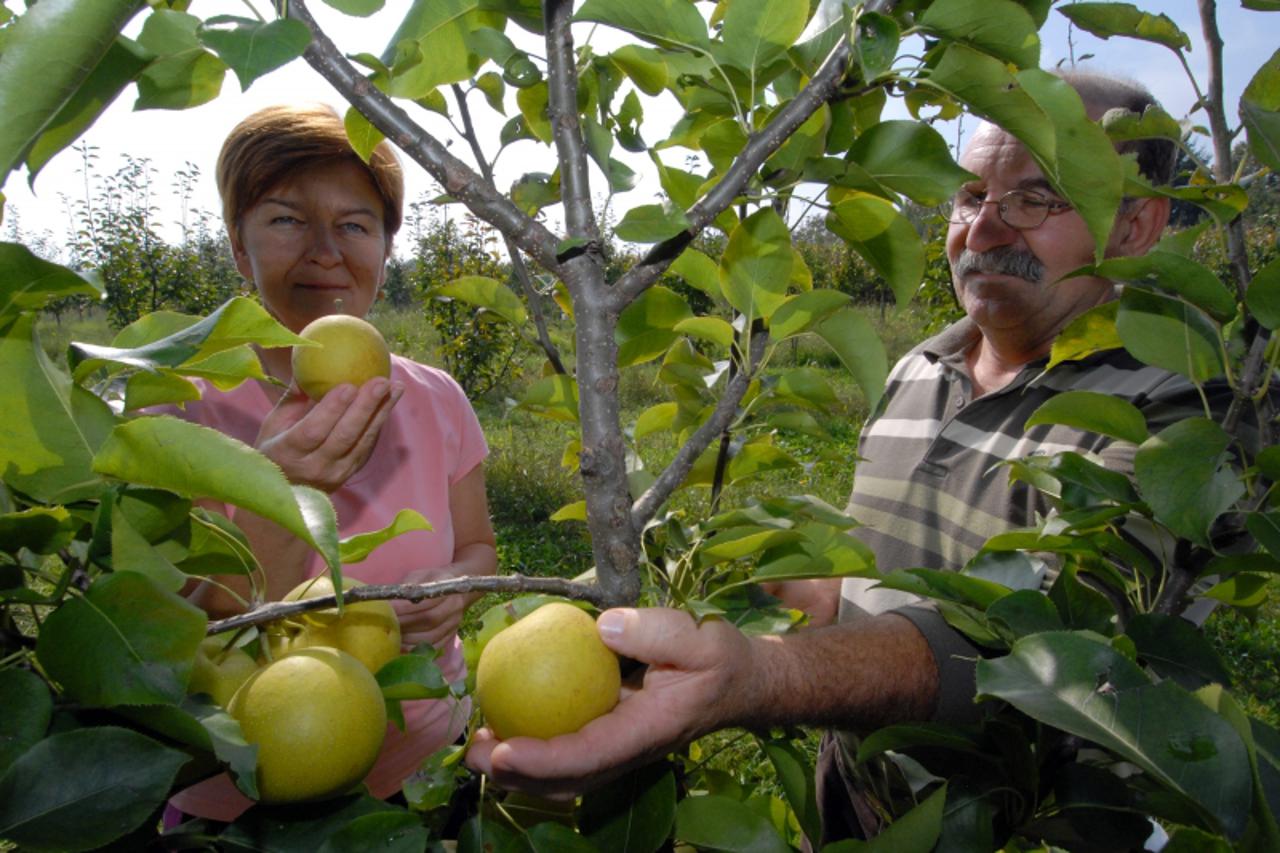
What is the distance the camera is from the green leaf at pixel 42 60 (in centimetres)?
66

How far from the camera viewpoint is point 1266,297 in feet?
3.00

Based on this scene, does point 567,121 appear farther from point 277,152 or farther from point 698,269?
point 277,152

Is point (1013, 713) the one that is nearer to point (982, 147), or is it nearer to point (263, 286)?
point (982, 147)

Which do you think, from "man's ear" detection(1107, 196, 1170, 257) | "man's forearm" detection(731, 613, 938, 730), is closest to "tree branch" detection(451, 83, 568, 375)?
"man's forearm" detection(731, 613, 938, 730)

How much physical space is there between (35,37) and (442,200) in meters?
0.53

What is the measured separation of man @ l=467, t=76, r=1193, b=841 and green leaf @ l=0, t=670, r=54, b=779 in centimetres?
43

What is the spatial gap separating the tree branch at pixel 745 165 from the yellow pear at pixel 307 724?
1.70ft

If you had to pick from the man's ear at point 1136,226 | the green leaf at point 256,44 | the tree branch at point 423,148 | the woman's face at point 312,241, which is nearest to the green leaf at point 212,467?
the green leaf at point 256,44

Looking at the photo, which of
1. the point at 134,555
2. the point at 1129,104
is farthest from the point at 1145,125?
the point at 1129,104

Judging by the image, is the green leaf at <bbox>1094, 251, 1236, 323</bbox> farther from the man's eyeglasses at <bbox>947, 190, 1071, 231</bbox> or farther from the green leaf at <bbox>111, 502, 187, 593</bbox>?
the man's eyeglasses at <bbox>947, 190, 1071, 231</bbox>

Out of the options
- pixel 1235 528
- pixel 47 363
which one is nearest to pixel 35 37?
pixel 47 363

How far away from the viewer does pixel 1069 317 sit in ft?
7.06

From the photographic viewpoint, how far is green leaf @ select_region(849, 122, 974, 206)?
0.98 meters

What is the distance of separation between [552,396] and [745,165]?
1.77 ft
